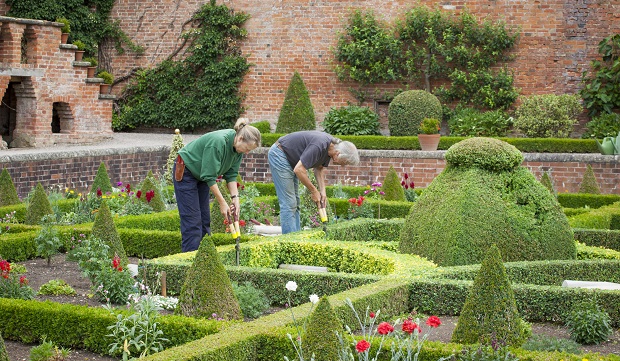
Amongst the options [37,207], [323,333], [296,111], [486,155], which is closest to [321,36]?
[296,111]

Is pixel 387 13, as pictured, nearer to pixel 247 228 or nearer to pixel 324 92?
pixel 324 92

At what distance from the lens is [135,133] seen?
22.1 m

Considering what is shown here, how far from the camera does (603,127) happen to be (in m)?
18.1

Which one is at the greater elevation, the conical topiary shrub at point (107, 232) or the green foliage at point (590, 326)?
the conical topiary shrub at point (107, 232)

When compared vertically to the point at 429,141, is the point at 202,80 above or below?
above

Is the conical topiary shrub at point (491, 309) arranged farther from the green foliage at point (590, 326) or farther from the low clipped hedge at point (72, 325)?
the low clipped hedge at point (72, 325)

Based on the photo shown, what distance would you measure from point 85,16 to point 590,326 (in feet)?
60.9

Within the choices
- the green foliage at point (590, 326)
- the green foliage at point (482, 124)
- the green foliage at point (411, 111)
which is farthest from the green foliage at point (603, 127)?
the green foliage at point (590, 326)

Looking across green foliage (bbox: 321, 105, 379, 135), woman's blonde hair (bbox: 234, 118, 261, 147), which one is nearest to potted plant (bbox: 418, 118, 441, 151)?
green foliage (bbox: 321, 105, 379, 135)

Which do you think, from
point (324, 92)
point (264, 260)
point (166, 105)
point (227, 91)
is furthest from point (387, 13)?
point (264, 260)

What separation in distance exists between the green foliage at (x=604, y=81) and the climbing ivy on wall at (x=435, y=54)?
144 cm

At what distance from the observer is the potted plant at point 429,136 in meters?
16.9

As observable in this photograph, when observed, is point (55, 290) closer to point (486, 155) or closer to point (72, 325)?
point (72, 325)

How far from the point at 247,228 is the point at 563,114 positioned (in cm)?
987
